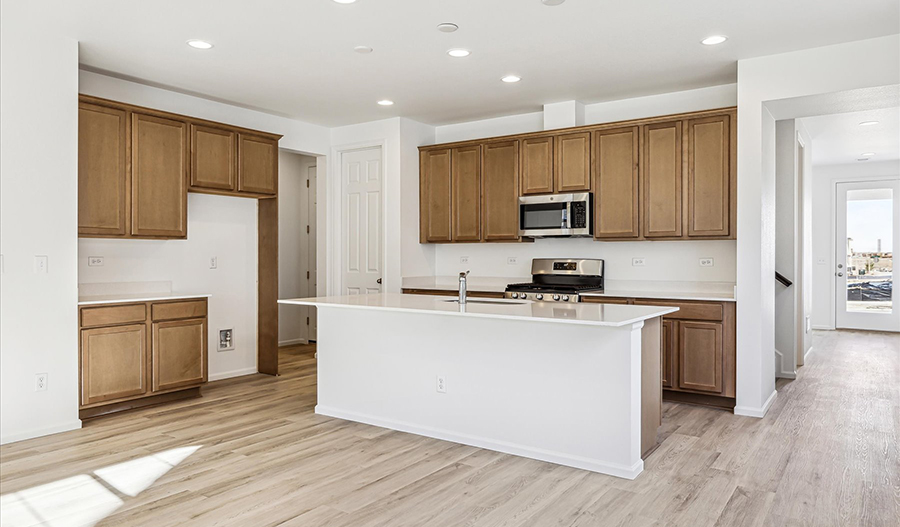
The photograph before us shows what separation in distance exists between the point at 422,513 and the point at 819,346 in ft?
23.0

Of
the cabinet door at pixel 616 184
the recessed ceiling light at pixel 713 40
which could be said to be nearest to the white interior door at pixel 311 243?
the cabinet door at pixel 616 184

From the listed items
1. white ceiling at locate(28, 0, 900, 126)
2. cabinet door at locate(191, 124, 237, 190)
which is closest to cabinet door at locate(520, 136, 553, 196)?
white ceiling at locate(28, 0, 900, 126)

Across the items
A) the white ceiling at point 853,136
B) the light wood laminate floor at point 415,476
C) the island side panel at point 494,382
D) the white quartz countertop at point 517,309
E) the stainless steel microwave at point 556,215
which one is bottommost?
the light wood laminate floor at point 415,476

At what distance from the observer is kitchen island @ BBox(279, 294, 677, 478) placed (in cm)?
A: 322

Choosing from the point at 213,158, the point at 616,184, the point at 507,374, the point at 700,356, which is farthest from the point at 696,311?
the point at 213,158

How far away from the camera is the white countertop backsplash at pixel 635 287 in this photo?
15.5ft

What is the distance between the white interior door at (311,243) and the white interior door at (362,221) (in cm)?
123

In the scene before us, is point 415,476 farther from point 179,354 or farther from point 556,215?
point 556,215

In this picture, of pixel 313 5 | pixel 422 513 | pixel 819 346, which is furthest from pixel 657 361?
pixel 819 346

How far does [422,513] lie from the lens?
272cm

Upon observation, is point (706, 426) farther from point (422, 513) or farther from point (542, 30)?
point (542, 30)

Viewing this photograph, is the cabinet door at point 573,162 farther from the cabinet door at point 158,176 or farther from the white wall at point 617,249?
the cabinet door at point 158,176

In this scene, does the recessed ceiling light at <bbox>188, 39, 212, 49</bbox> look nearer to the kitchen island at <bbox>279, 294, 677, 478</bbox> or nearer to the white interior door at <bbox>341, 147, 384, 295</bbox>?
the kitchen island at <bbox>279, 294, 677, 478</bbox>

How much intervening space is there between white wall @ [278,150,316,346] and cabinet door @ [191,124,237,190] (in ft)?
7.62
